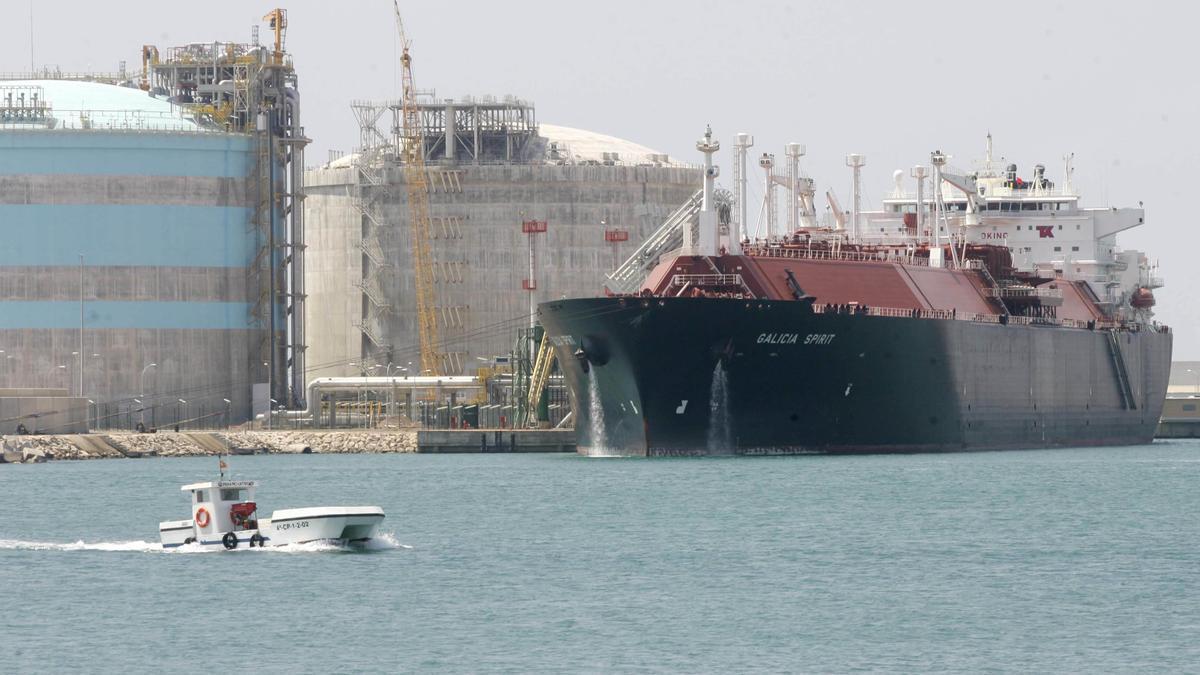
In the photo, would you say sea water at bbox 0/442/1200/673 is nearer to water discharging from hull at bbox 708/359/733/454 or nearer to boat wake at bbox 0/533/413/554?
boat wake at bbox 0/533/413/554

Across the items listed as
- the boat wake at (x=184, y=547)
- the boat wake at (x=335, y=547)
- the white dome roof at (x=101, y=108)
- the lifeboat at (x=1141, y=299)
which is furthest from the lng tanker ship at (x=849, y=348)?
the white dome roof at (x=101, y=108)

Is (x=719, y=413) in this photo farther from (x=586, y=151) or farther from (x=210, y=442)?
(x=586, y=151)

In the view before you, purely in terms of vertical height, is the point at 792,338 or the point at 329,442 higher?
the point at 792,338

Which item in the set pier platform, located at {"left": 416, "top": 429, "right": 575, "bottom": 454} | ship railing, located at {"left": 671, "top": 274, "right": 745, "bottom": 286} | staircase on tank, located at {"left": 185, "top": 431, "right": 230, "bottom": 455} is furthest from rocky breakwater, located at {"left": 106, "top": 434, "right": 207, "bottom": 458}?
ship railing, located at {"left": 671, "top": 274, "right": 745, "bottom": 286}

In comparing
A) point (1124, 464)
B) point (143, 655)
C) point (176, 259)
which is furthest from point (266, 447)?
point (143, 655)

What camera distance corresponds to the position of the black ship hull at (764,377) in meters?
72.8

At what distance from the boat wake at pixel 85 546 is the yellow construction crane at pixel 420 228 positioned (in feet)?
207

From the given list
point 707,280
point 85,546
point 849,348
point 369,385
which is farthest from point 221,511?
point 369,385

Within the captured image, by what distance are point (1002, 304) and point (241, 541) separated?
49837 mm

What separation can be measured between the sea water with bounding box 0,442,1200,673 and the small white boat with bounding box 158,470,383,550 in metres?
0.40

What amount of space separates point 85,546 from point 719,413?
1051 inches

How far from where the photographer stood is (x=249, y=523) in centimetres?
4941

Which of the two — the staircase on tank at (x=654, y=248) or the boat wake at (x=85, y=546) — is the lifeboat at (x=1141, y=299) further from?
the boat wake at (x=85, y=546)

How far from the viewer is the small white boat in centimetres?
4844
